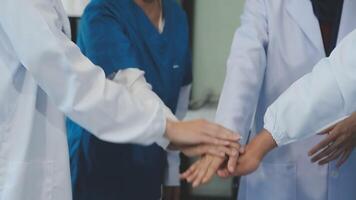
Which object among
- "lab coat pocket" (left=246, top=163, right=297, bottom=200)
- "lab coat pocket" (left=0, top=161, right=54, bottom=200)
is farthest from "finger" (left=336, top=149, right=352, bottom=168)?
"lab coat pocket" (left=0, top=161, right=54, bottom=200)

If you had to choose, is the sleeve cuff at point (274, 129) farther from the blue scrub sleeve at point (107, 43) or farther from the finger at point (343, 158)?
the blue scrub sleeve at point (107, 43)

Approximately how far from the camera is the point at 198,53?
104 inches

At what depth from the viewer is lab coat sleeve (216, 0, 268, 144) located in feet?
4.02

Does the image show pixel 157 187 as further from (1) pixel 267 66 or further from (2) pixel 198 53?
(2) pixel 198 53

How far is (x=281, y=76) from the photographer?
1.29m

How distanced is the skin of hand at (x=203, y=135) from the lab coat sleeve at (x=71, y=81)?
10cm

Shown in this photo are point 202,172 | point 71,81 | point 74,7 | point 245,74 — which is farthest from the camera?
point 74,7

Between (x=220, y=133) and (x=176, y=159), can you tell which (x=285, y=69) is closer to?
(x=220, y=133)

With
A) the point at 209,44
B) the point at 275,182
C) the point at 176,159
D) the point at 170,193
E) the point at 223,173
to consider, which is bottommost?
the point at 209,44

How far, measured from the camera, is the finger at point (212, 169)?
1121mm

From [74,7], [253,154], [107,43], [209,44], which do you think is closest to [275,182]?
[253,154]

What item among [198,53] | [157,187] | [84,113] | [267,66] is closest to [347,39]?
[267,66]

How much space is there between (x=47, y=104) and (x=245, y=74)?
0.52m

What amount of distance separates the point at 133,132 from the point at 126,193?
44 cm
